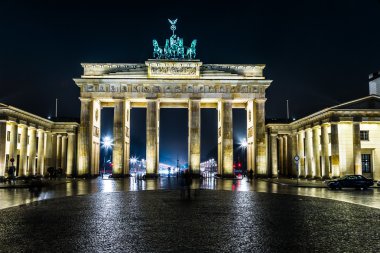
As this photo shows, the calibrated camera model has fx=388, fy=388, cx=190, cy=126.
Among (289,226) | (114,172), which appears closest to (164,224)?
(289,226)

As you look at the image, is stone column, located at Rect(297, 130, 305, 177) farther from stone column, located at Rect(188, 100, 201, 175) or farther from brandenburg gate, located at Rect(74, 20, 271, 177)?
stone column, located at Rect(188, 100, 201, 175)

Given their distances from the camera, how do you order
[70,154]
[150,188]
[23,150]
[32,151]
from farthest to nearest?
[70,154]
[32,151]
[23,150]
[150,188]

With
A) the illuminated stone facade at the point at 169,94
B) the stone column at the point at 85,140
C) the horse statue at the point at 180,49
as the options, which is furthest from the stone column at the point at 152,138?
the stone column at the point at 85,140

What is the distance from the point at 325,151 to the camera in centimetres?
5006

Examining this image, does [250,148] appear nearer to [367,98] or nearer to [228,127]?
[228,127]

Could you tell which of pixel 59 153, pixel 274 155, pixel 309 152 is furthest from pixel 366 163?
pixel 59 153

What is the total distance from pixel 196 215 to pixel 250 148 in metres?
52.6

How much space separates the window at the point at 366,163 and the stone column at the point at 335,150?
5517mm

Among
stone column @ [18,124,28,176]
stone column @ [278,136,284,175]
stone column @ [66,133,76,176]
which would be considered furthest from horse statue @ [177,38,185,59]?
stone column @ [18,124,28,176]

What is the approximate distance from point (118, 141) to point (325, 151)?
3157cm

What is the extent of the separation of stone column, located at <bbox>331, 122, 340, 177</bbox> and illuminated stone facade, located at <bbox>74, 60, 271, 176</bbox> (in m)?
15.6

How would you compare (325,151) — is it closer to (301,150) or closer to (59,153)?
(301,150)

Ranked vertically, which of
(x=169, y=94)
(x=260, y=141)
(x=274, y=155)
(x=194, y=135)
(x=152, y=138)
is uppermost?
(x=169, y=94)

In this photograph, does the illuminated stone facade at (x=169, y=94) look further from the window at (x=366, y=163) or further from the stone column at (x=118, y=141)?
the window at (x=366, y=163)
